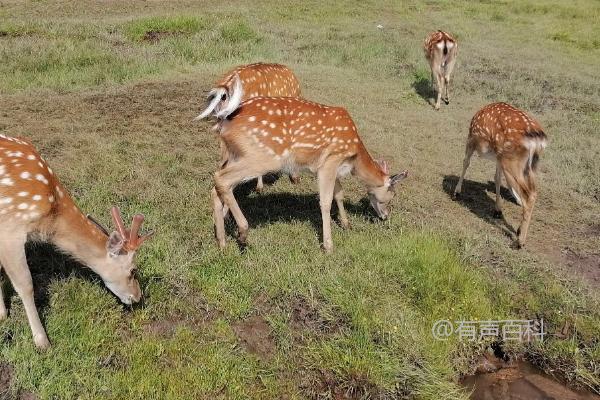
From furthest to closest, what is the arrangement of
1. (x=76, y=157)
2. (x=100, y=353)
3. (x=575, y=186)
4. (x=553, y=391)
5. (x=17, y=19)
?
(x=17, y=19), (x=575, y=186), (x=76, y=157), (x=553, y=391), (x=100, y=353)

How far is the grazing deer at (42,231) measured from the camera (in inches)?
153

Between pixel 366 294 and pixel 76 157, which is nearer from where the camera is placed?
pixel 366 294

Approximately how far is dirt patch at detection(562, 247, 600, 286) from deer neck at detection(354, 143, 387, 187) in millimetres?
2282

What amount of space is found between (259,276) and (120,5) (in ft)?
51.6

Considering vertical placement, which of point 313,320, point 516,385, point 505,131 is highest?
point 505,131

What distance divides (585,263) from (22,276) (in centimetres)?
571

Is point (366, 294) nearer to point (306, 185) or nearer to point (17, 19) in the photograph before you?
point (306, 185)

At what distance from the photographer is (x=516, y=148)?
23.0 feet

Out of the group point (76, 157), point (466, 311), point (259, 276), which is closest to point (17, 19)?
point (76, 157)

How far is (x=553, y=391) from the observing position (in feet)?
15.6

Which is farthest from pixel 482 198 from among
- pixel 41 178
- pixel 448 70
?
pixel 41 178

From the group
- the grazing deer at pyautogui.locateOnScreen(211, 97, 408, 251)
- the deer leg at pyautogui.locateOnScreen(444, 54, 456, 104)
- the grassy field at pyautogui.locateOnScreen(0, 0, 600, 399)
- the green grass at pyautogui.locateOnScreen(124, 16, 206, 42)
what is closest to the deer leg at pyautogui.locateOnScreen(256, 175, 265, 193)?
the grassy field at pyautogui.locateOnScreen(0, 0, 600, 399)

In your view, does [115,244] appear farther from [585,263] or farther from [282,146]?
[585,263]

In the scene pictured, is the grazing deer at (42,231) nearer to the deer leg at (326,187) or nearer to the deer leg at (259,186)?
the deer leg at (326,187)
